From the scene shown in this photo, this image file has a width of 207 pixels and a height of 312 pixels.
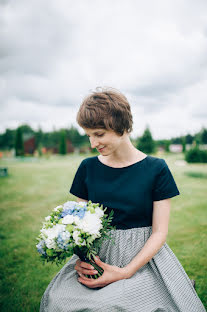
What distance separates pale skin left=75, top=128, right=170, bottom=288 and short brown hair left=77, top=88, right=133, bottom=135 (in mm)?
66

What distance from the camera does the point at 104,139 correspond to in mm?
1714

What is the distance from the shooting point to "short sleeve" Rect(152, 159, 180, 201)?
1704 millimetres

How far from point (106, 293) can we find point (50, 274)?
9.12 feet

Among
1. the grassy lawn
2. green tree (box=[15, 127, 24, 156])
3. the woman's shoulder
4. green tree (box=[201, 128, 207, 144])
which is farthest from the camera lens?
green tree (box=[201, 128, 207, 144])

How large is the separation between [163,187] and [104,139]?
2.21 ft

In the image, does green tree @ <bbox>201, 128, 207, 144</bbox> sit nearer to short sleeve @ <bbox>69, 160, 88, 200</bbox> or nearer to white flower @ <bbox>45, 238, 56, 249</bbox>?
short sleeve @ <bbox>69, 160, 88, 200</bbox>

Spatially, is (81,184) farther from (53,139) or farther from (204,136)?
(53,139)

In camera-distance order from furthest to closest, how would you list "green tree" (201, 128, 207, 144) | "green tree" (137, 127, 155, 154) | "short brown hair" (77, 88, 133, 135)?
"green tree" (201, 128, 207, 144) → "green tree" (137, 127, 155, 154) → "short brown hair" (77, 88, 133, 135)

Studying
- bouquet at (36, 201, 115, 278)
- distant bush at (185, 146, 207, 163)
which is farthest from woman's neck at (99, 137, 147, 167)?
distant bush at (185, 146, 207, 163)

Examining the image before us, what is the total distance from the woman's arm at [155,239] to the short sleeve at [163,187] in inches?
2.2

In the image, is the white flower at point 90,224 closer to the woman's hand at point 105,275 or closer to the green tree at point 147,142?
the woman's hand at point 105,275

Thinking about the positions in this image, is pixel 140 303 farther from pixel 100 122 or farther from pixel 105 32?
pixel 105 32

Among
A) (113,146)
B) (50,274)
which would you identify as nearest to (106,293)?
(113,146)

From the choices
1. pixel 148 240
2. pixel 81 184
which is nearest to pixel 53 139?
pixel 81 184
